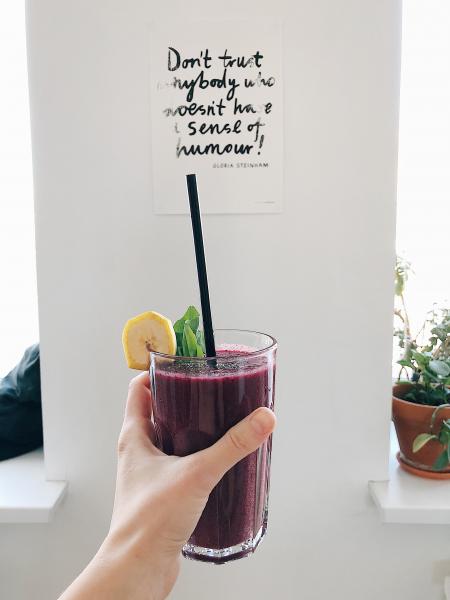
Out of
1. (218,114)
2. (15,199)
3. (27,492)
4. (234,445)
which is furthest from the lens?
(15,199)

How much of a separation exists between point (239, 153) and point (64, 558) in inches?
46.6

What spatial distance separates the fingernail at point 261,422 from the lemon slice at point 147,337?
0.17 m

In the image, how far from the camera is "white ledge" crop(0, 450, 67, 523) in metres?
1.31

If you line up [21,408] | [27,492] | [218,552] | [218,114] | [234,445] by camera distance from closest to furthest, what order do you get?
[234,445] < [218,552] < [218,114] < [27,492] < [21,408]

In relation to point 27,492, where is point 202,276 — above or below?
above

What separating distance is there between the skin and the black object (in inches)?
30.5

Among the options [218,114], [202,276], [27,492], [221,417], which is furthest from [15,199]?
[221,417]

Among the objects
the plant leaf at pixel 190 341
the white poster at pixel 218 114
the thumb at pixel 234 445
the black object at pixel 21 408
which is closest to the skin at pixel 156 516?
the thumb at pixel 234 445

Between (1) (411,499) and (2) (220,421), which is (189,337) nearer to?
(2) (220,421)

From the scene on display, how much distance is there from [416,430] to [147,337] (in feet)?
2.78

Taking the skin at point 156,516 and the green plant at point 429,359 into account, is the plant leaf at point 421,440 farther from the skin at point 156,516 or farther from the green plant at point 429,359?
the skin at point 156,516

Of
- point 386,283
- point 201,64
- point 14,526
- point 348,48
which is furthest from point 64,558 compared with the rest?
point 348,48

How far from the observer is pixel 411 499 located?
4.29 ft

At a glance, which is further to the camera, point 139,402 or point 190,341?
point 139,402
